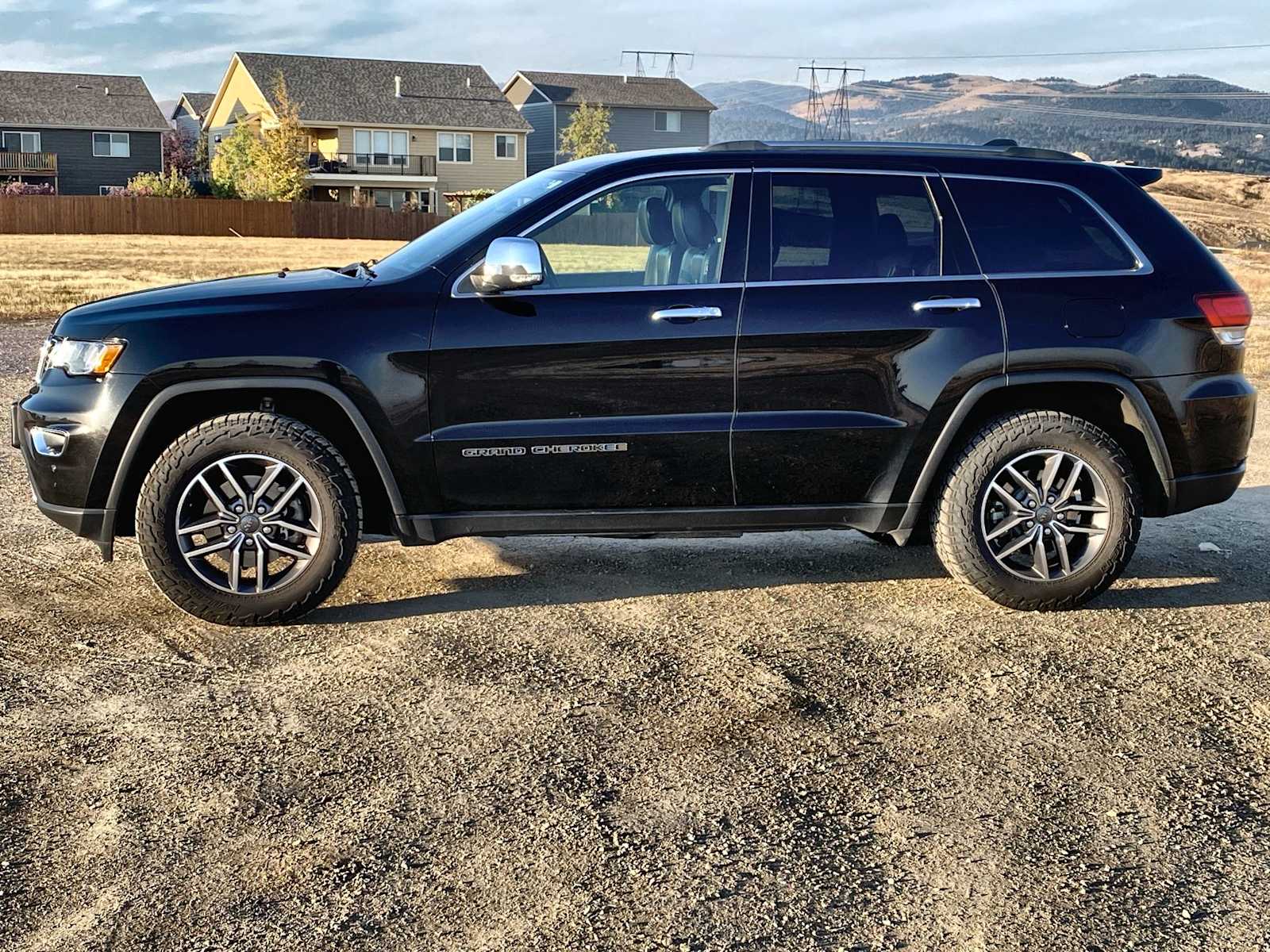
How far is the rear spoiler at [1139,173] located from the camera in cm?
607

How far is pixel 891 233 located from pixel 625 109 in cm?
8496

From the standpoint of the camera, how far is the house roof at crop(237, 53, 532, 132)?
69.2 metres

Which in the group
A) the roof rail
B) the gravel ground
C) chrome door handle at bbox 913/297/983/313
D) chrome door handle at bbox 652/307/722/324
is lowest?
the gravel ground

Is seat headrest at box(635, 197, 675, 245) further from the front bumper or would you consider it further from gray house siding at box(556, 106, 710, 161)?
gray house siding at box(556, 106, 710, 161)

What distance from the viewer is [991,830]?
382 cm

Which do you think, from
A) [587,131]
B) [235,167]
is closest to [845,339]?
[235,167]

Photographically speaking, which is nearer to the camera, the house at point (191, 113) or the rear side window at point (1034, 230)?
the rear side window at point (1034, 230)

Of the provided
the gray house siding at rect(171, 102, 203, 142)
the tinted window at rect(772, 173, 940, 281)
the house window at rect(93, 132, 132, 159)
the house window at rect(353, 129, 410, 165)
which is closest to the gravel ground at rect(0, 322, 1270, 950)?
the tinted window at rect(772, 173, 940, 281)

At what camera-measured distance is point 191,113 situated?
91312 millimetres

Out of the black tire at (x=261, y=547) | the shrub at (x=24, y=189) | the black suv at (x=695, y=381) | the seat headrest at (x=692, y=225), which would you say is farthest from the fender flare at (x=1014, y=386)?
the shrub at (x=24, y=189)

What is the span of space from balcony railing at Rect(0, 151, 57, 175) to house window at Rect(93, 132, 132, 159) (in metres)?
2.42

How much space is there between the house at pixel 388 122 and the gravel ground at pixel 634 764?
214ft

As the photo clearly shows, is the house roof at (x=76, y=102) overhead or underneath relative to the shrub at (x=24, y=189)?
overhead

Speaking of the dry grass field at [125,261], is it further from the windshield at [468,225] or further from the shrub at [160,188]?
the windshield at [468,225]
